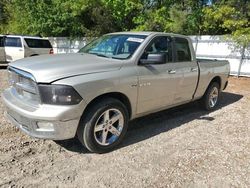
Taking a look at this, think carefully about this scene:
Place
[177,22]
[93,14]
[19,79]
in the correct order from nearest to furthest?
[19,79]
[177,22]
[93,14]

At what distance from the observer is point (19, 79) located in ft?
12.5

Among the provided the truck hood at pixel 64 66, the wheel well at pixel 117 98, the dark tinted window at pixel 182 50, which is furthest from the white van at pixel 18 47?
the wheel well at pixel 117 98

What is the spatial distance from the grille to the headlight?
13 centimetres

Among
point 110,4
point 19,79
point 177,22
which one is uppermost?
point 110,4

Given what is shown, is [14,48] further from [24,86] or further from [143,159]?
[143,159]

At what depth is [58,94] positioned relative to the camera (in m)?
3.30

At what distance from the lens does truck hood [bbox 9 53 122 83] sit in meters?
3.37

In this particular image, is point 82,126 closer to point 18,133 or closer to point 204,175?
point 18,133

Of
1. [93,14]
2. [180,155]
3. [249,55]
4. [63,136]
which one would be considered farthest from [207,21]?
[63,136]

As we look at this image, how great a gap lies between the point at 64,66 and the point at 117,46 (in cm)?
130

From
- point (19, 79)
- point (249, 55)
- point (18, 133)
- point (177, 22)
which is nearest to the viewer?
point (19, 79)

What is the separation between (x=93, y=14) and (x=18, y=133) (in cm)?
1474

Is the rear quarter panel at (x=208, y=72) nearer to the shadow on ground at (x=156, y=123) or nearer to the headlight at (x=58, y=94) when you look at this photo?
the shadow on ground at (x=156, y=123)

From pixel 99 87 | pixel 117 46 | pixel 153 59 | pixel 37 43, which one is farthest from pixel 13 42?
pixel 99 87
